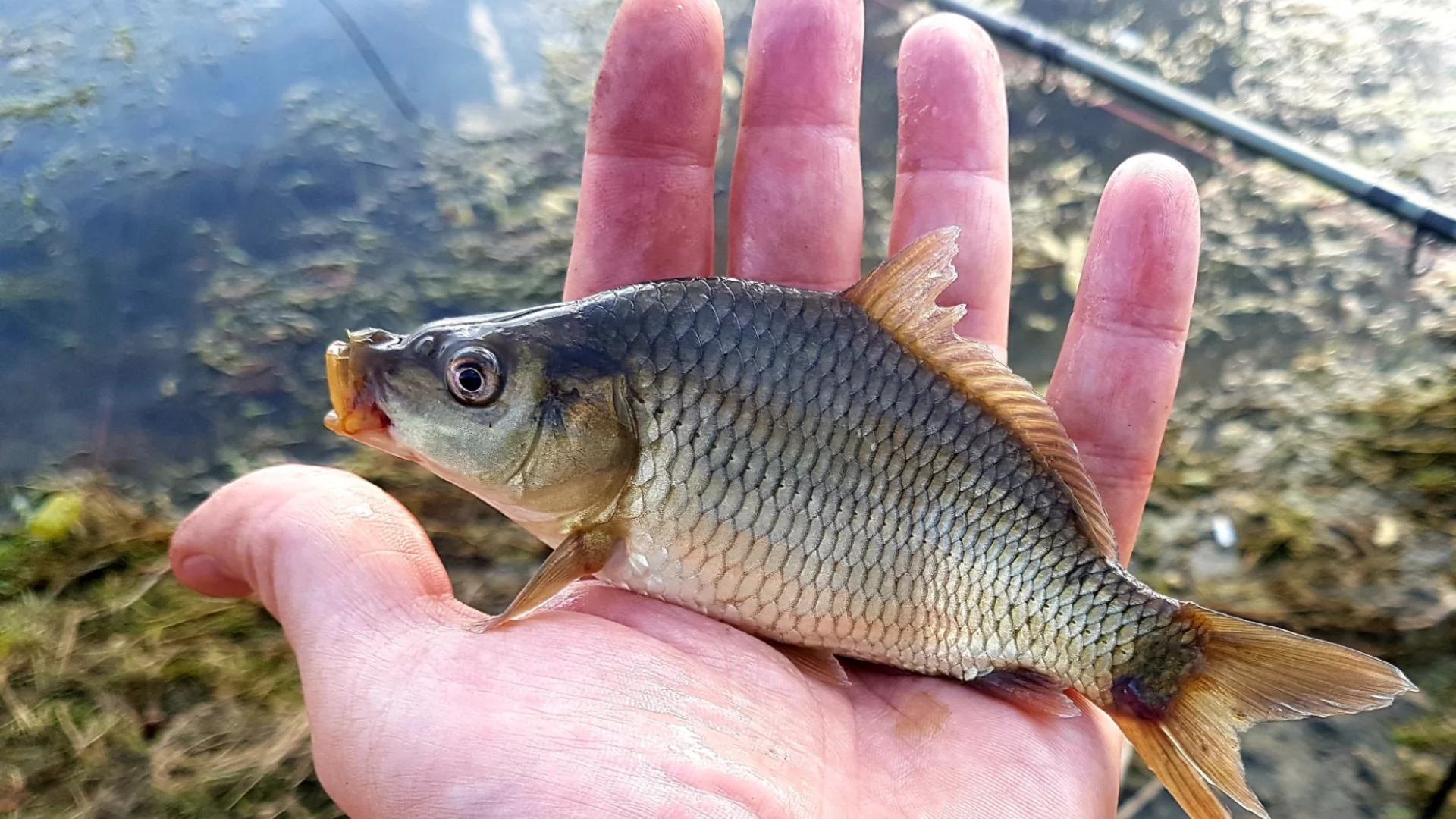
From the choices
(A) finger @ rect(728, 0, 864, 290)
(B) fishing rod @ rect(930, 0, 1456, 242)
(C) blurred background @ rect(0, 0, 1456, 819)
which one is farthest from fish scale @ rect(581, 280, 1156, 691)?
(B) fishing rod @ rect(930, 0, 1456, 242)

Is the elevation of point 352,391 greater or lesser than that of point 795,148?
lesser

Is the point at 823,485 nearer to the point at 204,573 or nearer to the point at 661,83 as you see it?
the point at 661,83

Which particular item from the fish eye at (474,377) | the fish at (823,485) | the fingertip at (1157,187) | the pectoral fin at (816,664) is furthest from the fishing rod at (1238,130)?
the fish eye at (474,377)

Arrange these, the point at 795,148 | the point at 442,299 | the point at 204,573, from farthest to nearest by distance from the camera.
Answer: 1. the point at 442,299
2. the point at 795,148
3. the point at 204,573

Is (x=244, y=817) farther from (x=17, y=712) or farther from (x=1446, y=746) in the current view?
(x=1446, y=746)

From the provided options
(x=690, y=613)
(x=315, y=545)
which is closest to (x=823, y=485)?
(x=690, y=613)

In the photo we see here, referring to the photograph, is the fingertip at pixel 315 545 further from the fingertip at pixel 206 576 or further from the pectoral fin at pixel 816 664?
the pectoral fin at pixel 816 664
